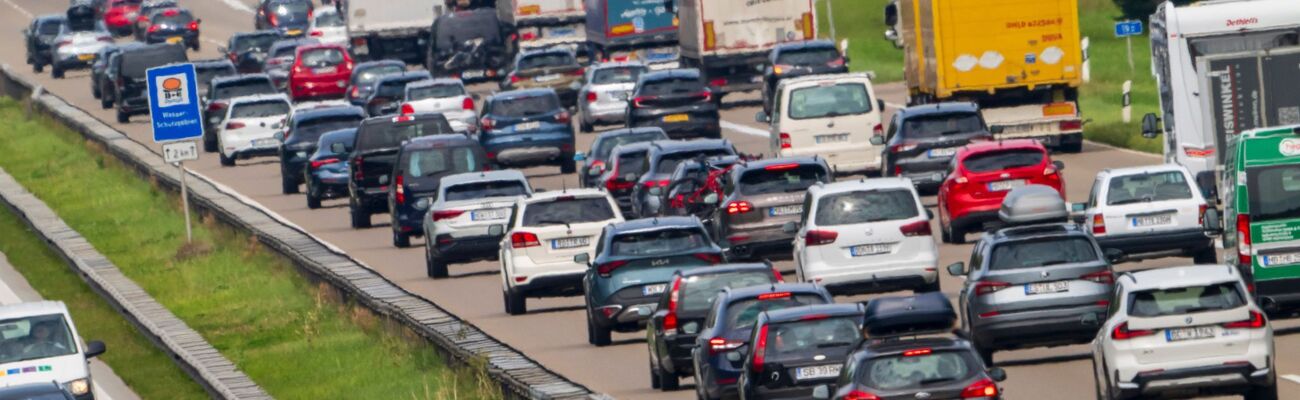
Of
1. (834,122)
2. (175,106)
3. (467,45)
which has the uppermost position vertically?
(175,106)

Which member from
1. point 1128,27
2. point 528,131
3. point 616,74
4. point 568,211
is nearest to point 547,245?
point 568,211

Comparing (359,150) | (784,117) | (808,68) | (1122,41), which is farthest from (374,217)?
(1122,41)

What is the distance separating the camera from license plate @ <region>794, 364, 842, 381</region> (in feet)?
70.1

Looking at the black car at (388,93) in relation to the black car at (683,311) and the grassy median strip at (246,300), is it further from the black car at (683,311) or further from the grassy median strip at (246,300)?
the black car at (683,311)

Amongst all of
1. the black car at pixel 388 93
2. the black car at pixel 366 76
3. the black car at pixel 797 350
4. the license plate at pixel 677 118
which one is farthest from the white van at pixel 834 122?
the black car at pixel 366 76

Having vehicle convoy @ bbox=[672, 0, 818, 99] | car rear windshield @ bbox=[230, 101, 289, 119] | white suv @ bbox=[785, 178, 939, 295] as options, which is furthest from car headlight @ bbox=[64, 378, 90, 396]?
vehicle convoy @ bbox=[672, 0, 818, 99]

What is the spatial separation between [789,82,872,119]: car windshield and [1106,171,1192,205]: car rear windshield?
416 inches

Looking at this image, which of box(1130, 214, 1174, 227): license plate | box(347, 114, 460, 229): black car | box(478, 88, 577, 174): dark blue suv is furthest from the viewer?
box(478, 88, 577, 174): dark blue suv

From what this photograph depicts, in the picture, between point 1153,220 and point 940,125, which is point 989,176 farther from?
point 940,125

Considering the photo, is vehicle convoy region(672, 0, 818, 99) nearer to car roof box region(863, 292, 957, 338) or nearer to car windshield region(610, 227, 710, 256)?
car windshield region(610, 227, 710, 256)

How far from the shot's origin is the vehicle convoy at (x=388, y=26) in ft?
253

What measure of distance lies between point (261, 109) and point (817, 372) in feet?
116

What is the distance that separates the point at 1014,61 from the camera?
46031mm

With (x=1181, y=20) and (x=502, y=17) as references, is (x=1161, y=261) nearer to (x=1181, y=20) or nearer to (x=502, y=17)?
(x=1181, y=20)
